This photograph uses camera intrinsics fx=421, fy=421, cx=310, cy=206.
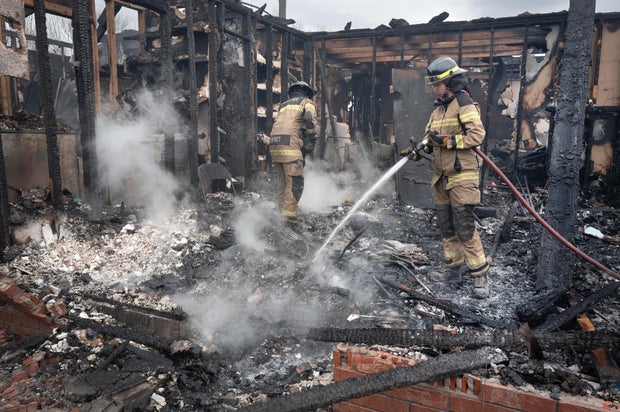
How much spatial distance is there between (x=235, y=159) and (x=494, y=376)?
682 cm

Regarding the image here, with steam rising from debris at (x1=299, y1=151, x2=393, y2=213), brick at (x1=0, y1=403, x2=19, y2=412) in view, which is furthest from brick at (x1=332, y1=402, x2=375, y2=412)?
steam rising from debris at (x1=299, y1=151, x2=393, y2=213)

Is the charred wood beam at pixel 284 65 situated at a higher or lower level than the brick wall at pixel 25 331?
higher

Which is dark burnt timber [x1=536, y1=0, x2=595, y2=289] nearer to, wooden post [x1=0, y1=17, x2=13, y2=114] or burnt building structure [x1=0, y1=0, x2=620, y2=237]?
burnt building structure [x1=0, y1=0, x2=620, y2=237]

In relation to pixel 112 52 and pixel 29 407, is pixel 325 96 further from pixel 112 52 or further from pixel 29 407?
pixel 29 407

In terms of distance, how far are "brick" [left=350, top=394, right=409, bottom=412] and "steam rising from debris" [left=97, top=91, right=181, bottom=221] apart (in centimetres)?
457

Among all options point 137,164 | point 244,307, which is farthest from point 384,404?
point 137,164

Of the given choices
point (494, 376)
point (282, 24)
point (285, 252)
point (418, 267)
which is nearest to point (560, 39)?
point (282, 24)

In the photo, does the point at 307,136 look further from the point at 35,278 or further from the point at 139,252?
the point at 35,278

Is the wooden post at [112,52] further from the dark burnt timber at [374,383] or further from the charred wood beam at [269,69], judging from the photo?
the dark burnt timber at [374,383]

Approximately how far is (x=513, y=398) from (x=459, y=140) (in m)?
2.77

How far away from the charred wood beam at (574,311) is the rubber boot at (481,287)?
0.89 metres

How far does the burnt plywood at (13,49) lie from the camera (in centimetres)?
426

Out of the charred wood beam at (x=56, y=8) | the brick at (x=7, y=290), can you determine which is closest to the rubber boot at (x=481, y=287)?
the brick at (x=7, y=290)

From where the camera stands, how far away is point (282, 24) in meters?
9.36
